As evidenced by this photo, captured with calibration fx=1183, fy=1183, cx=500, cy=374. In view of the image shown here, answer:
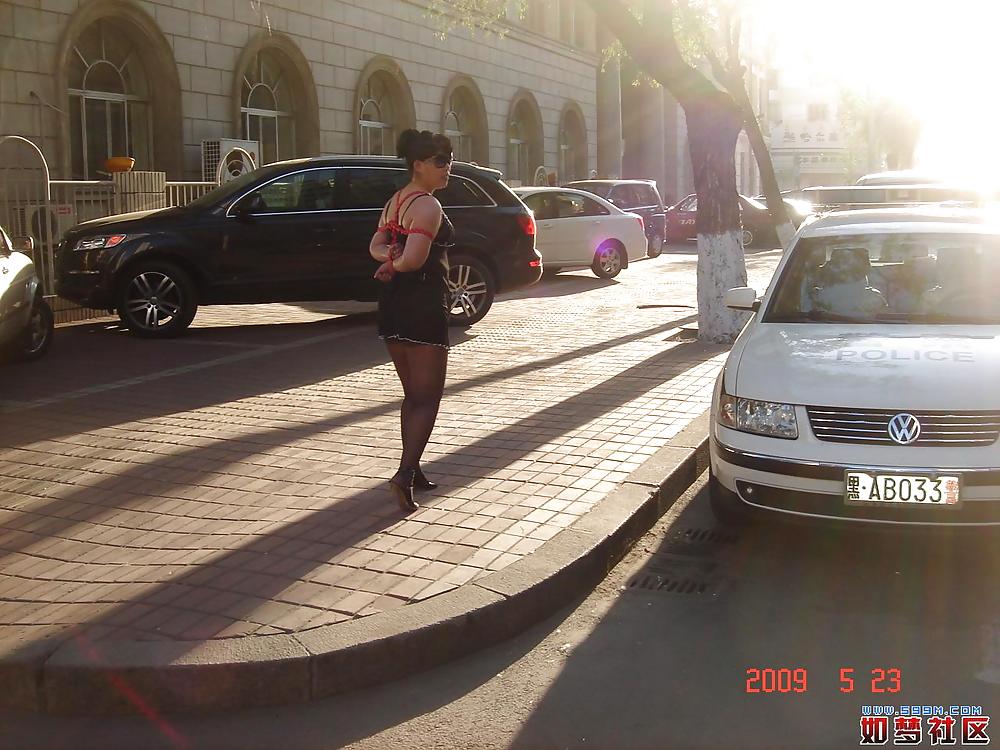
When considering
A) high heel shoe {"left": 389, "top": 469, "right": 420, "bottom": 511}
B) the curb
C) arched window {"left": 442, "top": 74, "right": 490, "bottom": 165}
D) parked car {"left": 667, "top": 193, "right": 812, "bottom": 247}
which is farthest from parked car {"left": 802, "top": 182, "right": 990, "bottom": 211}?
arched window {"left": 442, "top": 74, "right": 490, "bottom": 165}

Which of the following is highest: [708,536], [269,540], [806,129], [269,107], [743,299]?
[806,129]

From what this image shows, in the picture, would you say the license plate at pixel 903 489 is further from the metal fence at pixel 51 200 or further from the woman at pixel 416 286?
the metal fence at pixel 51 200

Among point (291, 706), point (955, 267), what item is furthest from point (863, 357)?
point (291, 706)

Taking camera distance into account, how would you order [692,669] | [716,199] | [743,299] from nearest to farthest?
1. [692,669]
2. [743,299]
3. [716,199]

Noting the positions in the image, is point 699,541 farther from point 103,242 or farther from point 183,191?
point 183,191

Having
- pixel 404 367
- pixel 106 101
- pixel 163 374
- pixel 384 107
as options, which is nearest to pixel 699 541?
pixel 404 367

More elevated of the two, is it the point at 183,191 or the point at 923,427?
the point at 183,191

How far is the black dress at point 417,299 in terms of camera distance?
555 cm

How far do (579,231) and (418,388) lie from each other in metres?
14.5

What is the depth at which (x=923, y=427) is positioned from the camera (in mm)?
4910

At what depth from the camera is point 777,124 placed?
107062mm

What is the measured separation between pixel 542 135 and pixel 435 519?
30.0 m

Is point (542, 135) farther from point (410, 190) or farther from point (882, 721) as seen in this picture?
point (882, 721)

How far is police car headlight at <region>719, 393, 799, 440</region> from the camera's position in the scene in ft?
16.9
